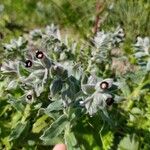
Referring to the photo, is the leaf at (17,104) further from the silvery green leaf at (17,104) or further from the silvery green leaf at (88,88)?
the silvery green leaf at (88,88)

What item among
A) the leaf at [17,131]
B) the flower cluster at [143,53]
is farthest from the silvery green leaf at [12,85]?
the flower cluster at [143,53]

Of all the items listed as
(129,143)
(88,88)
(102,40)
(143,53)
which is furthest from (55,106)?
(143,53)

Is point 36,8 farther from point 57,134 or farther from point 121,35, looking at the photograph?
point 57,134

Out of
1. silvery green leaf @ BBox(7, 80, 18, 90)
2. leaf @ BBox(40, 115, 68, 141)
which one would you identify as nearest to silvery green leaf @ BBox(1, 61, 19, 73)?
silvery green leaf @ BBox(7, 80, 18, 90)

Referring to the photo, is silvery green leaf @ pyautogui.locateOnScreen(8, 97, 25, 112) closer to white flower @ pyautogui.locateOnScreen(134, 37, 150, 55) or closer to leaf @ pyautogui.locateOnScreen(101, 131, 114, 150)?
leaf @ pyautogui.locateOnScreen(101, 131, 114, 150)

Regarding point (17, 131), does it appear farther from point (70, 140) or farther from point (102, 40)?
point (102, 40)
